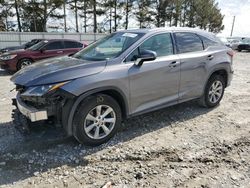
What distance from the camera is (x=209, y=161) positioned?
3566 millimetres

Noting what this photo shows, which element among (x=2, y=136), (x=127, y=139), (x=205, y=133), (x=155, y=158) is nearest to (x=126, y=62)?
(x=127, y=139)

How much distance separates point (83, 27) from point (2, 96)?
3216 centimetres

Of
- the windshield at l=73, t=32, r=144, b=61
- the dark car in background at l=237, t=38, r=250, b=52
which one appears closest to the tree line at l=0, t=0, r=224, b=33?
the dark car in background at l=237, t=38, r=250, b=52

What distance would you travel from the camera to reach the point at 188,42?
197 inches

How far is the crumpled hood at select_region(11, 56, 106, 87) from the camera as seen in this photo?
138 inches

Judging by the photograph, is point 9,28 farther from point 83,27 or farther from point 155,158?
point 155,158

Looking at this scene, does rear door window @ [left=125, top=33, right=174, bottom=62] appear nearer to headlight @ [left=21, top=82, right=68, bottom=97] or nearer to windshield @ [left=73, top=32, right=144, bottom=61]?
windshield @ [left=73, top=32, right=144, bottom=61]

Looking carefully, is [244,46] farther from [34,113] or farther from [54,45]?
[34,113]

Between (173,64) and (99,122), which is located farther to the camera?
(173,64)

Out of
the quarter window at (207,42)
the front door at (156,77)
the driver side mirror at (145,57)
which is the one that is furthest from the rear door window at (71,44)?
the driver side mirror at (145,57)

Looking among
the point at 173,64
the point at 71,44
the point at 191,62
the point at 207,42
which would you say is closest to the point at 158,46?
the point at 173,64

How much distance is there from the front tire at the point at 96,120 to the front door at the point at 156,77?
0.37 m

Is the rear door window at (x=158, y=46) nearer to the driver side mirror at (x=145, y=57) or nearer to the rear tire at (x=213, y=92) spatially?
the driver side mirror at (x=145, y=57)

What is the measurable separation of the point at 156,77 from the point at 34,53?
318 inches
